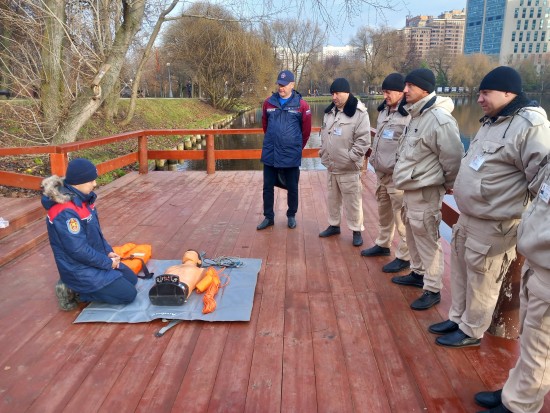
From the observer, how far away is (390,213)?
3.55 metres

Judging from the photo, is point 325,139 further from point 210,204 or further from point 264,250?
point 210,204

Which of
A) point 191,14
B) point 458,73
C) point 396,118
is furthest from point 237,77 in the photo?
point 396,118

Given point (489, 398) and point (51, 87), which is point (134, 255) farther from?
point (51, 87)

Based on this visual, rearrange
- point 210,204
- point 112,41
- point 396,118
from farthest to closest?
point 112,41, point 210,204, point 396,118

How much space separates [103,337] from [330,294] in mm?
1428

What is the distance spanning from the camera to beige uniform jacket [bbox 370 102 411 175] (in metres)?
3.22

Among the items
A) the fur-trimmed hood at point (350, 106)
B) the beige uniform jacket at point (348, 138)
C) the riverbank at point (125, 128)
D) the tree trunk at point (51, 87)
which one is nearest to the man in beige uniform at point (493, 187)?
the beige uniform jacket at point (348, 138)

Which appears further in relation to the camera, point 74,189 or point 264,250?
point 264,250

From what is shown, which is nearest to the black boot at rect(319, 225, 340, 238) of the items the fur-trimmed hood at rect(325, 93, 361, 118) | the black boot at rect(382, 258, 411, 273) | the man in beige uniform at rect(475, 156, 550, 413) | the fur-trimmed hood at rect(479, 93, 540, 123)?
the black boot at rect(382, 258, 411, 273)

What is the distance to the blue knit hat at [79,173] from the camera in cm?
252

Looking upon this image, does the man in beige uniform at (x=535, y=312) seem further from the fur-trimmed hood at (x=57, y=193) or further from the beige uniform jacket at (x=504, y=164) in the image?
the fur-trimmed hood at (x=57, y=193)

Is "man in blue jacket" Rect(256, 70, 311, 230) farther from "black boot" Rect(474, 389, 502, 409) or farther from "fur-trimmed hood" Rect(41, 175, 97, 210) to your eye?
"black boot" Rect(474, 389, 502, 409)

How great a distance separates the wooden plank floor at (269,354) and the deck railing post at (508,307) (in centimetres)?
8

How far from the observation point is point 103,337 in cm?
243
